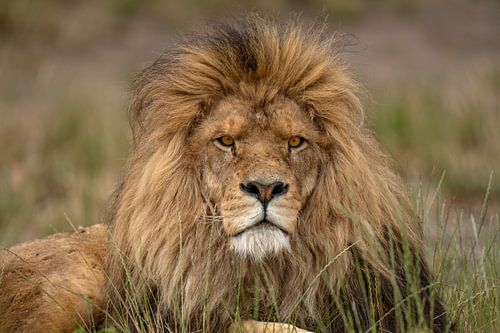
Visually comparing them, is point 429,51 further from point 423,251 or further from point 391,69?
point 423,251

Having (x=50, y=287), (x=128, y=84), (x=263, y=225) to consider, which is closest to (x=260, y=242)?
(x=263, y=225)

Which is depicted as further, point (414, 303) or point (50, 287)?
point (50, 287)

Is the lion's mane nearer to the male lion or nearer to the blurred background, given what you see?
the male lion

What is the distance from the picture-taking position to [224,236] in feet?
13.7

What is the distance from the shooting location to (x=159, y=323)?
433cm

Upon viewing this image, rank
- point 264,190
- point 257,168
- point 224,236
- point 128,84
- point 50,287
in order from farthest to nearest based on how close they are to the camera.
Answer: point 128,84
point 50,287
point 224,236
point 257,168
point 264,190

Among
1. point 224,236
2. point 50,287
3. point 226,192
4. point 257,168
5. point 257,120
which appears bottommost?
point 50,287

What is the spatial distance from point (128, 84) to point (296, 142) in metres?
2.19

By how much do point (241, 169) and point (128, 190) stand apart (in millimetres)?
644

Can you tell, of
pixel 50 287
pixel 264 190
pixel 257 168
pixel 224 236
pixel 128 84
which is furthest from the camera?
pixel 128 84

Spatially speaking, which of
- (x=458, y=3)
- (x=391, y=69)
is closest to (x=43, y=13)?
(x=391, y=69)

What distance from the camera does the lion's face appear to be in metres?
3.94

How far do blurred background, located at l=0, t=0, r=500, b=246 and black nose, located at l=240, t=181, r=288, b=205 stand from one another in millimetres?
788

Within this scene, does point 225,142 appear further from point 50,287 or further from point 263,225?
point 50,287
